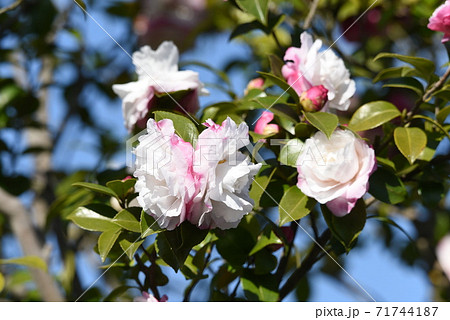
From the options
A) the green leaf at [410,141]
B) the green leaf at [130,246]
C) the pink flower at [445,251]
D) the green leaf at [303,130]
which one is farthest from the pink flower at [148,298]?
the pink flower at [445,251]

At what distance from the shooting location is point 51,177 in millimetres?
1975

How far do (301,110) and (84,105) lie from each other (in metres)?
1.41

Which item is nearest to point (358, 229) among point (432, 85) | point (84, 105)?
point (432, 85)

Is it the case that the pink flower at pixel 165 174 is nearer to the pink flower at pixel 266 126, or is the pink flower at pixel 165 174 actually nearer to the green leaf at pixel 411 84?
the pink flower at pixel 266 126

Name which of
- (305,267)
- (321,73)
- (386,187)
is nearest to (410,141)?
(386,187)

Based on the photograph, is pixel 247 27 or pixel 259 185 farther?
pixel 247 27

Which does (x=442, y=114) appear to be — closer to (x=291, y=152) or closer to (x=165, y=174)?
(x=291, y=152)

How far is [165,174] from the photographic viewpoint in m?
0.82

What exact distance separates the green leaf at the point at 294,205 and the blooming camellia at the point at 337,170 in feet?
0.10

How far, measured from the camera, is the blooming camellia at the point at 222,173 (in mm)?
841

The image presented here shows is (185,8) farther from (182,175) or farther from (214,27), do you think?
(182,175)

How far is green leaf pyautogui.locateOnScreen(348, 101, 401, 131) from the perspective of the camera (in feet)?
3.46

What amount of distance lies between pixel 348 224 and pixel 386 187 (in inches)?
3.7

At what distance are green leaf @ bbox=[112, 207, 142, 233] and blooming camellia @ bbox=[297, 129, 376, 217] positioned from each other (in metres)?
0.26
